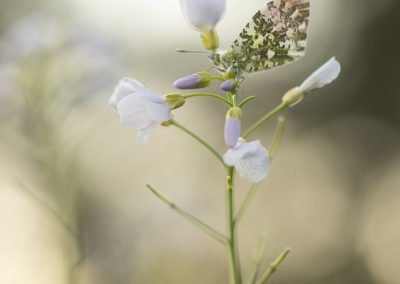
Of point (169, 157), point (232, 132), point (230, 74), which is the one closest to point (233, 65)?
point (230, 74)

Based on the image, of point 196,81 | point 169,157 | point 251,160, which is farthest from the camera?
point 169,157

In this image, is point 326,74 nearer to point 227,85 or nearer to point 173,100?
point 227,85

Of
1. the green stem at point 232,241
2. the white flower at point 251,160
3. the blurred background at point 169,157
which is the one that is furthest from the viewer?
the blurred background at point 169,157

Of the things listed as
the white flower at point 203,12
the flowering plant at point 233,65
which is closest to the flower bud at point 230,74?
the flowering plant at point 233,65

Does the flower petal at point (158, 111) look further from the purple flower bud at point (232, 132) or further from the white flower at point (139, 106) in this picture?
the purple flower bud at point (232, 132)

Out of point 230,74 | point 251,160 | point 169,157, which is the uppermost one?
point 230,74

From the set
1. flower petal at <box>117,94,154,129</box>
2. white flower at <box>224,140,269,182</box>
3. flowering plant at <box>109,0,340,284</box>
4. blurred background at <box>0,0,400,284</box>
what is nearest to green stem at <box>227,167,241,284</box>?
flowering plant at <box>109,0,340,284</box>

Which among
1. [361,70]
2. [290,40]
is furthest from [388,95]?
[290,40]
